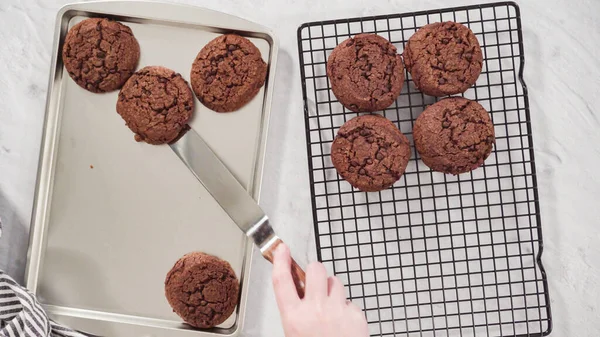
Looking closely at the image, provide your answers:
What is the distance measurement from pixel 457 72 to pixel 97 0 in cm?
110

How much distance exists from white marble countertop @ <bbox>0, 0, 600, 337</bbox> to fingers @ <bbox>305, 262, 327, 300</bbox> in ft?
1.40

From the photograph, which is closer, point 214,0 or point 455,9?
point 455,9

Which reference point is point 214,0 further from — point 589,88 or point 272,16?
point 589,88

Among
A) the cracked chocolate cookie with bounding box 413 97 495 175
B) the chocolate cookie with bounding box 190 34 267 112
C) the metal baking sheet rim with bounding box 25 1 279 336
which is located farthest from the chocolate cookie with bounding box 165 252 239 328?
the cracked chocolate cookie with bounding box 413 97 495 175

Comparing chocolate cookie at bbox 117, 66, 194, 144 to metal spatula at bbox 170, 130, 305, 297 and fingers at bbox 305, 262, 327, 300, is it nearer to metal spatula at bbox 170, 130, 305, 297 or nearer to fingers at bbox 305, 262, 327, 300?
metal spatula at bbox 170, 130, 305, 297

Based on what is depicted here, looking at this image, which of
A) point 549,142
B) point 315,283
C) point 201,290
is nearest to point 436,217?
point 549,142

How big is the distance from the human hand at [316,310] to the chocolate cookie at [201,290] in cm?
35

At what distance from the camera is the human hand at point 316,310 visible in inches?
50.6

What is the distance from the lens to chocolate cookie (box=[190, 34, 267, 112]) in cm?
158

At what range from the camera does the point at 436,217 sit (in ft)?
5.51

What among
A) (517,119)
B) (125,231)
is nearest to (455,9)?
(517,119)

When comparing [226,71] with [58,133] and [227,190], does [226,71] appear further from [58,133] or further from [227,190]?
[58,133]

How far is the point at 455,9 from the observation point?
1.60 metres

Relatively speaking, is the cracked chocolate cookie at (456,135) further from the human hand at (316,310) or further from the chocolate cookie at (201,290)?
the chocolate cookie at (201,290)
